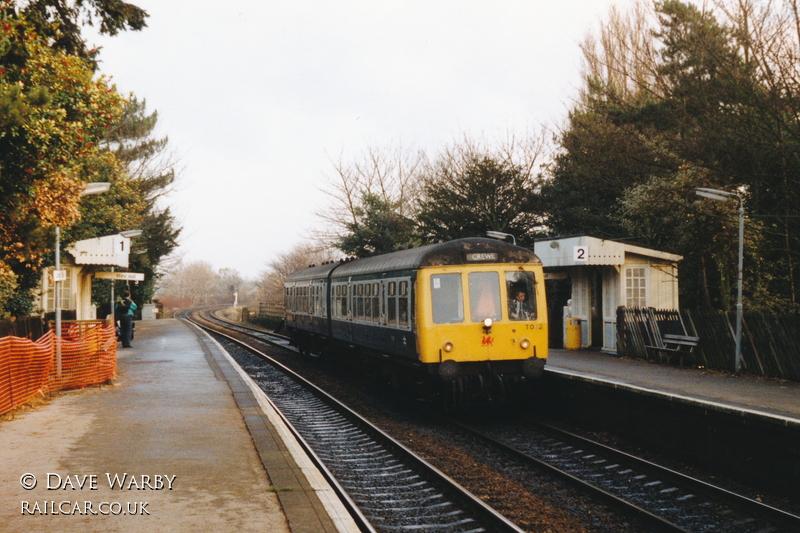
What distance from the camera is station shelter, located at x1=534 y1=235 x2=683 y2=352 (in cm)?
Result: 1931

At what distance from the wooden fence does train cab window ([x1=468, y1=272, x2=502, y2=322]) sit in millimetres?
5504

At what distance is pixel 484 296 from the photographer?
12.2m

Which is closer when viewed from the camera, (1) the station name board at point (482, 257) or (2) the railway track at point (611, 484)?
(2) the railway track at point (611, 484)

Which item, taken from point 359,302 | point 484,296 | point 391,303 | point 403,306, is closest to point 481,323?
point 484,296

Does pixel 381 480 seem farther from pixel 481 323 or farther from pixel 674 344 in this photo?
pixel 674 344

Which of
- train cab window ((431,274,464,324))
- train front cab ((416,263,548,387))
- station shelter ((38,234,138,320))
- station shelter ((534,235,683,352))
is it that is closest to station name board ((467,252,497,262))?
train front cab ((416,263,548,387))

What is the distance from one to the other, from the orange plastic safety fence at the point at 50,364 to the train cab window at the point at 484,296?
6.75m

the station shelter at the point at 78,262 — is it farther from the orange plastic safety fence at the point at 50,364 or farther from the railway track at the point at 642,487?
the railway track at the point at 642,487

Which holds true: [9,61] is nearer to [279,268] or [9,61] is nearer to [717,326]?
[717,326]

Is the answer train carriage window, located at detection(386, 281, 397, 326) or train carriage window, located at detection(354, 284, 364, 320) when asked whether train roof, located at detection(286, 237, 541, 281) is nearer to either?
train carriage window, located at detection(386, 281, 397, 326)

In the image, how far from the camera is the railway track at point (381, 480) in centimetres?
683

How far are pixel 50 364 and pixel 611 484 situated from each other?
9962mm

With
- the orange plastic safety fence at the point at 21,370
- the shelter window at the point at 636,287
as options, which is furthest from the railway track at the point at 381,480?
the shelter window at the point at 636,287

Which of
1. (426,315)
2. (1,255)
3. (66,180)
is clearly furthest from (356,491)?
(66,180)
